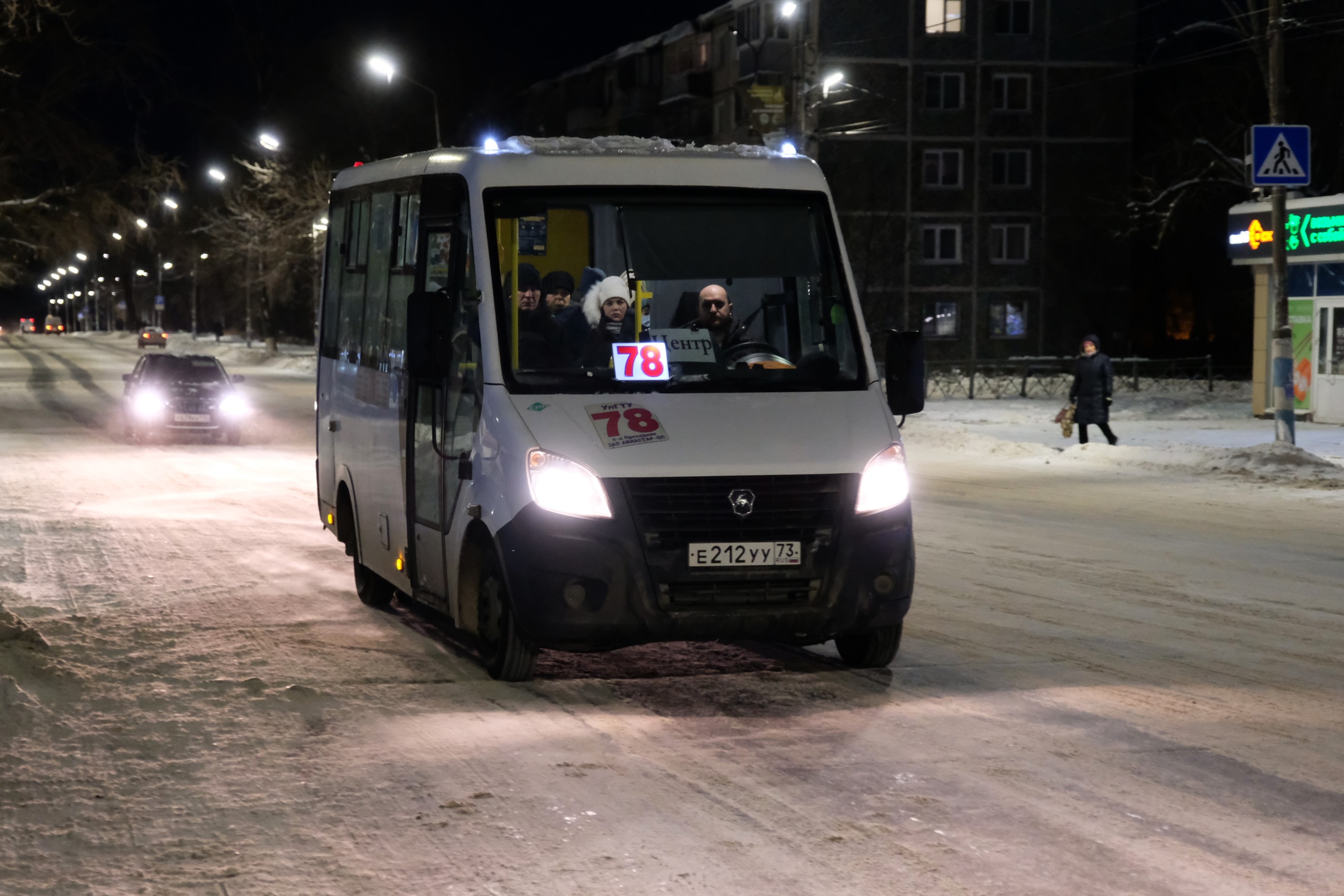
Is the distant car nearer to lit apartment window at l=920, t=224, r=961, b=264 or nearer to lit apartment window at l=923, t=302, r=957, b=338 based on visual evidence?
lit apartment window at l=920, t=224, r=961, b=264

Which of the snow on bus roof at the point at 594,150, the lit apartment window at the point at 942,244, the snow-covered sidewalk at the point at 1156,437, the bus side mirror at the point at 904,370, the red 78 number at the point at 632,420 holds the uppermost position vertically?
the lit apartment window at the point at 942,244

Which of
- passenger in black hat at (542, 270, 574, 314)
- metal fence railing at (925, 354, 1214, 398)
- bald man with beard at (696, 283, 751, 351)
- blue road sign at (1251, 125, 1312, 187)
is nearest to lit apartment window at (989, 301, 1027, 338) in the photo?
metal fence railing at (925, 354, 1214, 398)

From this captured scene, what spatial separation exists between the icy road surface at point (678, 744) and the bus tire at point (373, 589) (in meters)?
0.17

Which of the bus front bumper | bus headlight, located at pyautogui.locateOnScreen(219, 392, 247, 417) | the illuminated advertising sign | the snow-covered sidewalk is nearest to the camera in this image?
the bus front bumper

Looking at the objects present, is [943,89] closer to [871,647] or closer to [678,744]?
[871,647]

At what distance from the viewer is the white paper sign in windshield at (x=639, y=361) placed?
7965 mm

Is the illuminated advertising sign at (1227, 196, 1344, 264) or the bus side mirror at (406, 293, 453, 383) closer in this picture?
the bus side mirror at (406, 293, 453, 383)

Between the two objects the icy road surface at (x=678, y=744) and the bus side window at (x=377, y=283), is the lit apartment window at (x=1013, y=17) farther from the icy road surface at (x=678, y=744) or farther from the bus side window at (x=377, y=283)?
the bus side window at (x=377, y=283)

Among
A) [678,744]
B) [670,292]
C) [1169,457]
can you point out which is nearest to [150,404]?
[1169,457]

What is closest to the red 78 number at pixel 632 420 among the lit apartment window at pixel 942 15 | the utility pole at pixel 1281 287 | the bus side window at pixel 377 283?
the bus side window at pixel 377 283

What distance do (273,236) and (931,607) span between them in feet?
188

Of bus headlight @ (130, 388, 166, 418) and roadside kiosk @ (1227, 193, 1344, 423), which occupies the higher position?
roadside kiosk @ (1227, 193, 1344, 423)

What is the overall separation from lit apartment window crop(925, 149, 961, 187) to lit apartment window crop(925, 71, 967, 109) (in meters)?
1.59

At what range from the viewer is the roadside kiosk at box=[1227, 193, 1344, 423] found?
30.0 metres
